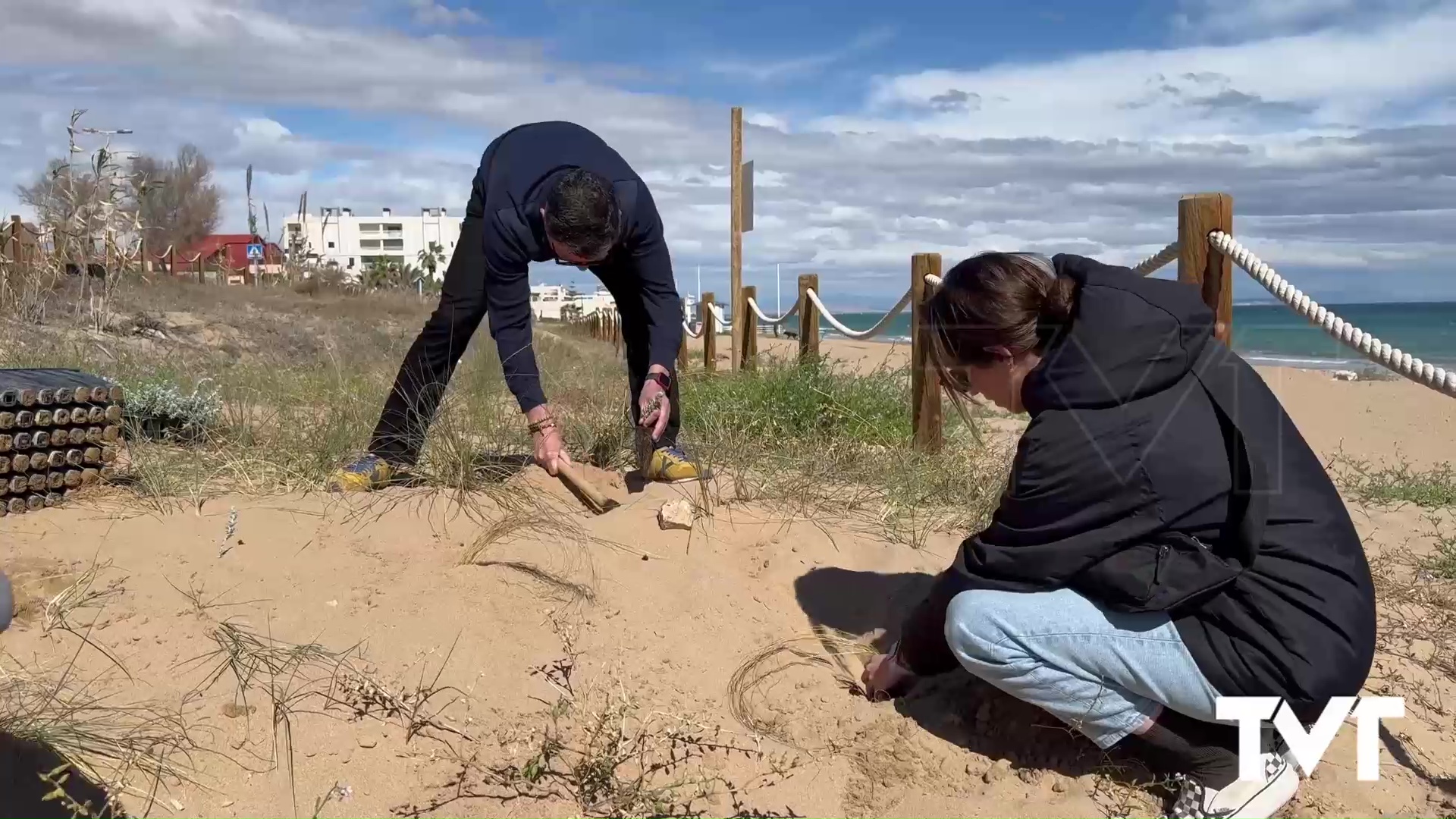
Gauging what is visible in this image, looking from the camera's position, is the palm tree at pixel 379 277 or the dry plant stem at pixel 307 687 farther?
the palm tree at pixel 379 277

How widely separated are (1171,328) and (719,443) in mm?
2468

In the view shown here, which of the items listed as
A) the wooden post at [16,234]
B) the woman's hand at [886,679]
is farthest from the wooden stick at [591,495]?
the wooden post at [16,234]

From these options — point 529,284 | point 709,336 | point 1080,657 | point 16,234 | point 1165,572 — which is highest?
point 16,234

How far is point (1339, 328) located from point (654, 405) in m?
1.96

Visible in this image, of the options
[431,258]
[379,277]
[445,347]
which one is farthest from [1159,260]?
[431,258]

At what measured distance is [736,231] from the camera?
8023 mm

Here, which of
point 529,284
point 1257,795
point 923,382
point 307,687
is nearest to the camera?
point 1257,795

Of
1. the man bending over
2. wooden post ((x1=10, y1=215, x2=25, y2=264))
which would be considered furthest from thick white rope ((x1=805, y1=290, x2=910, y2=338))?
wooden post ((x1=10, y1=215, x2=25, y2=264))

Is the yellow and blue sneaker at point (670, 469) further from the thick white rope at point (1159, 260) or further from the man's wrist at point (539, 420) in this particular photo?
the thick white rope at point (1159, 260)

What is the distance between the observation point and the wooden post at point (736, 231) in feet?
26.1

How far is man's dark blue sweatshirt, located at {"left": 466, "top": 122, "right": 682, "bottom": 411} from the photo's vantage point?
3266 mm

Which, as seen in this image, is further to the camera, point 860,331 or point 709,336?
point 709,336

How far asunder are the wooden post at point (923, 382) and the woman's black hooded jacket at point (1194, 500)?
2.48m

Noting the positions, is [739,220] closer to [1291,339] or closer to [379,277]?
[1291,339]
